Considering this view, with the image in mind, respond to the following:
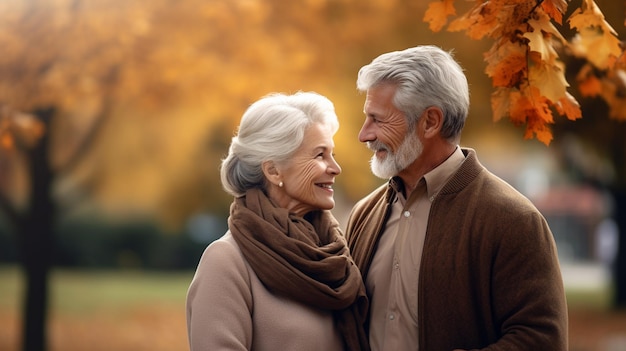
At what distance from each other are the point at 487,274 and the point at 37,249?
637cm

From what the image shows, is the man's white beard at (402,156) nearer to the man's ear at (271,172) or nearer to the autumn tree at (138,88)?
the man's ear at (271,172)

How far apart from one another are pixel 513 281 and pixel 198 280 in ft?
3.55

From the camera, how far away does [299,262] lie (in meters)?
3.03

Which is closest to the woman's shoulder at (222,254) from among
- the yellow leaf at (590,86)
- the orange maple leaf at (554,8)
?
the orange maple leaf at (554,8)

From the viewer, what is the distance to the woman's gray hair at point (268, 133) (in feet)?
10.3

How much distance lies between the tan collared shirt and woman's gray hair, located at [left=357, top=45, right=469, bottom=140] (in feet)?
0.62

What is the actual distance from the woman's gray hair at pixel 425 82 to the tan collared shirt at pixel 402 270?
19 cm

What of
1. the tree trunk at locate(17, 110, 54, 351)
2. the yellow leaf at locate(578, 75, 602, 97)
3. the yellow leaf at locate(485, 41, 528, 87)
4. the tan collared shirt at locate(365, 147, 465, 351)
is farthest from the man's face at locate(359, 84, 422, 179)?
the tree trunk at locate(17, 110, 54, 351)

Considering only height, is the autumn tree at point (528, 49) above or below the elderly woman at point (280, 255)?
above

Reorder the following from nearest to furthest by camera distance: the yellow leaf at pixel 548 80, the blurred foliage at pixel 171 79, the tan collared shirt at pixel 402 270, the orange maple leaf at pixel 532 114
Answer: the yellow leaf at pixel 548 80 < the orange maple leaf at pixel 532 114 < the tan collared shirt at pixel 402 270 < the blurred foliage at pixel 171 79

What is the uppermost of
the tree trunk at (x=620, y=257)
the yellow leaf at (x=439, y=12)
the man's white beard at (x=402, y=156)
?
the yellow leaf at (x=439, y=12)

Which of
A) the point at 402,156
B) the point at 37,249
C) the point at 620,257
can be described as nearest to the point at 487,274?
the point at 402,156

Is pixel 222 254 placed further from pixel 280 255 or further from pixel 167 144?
pixel 167 144

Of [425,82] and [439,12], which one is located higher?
[439,12]
